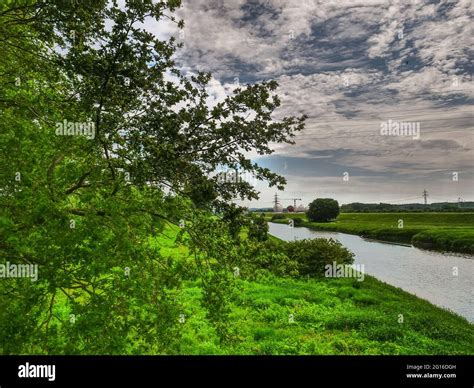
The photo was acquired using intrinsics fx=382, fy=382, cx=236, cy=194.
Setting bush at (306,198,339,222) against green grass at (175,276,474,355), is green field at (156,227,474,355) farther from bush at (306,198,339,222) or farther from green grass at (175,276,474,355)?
bush at (306,198,339,222)

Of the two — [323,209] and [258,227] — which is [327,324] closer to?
[258,227]

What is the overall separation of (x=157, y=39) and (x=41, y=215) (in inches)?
135

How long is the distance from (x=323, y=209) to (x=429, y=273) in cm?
7990

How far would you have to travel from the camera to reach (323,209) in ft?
373

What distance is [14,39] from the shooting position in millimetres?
8430

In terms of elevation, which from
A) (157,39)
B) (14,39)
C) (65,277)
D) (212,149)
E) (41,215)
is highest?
(14,39)

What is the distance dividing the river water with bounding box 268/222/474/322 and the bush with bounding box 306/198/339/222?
61.7 metres

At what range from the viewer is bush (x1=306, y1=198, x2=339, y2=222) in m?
114

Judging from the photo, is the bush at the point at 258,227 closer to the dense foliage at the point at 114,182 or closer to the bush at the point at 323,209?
the dense foliage at the point at 114,182
